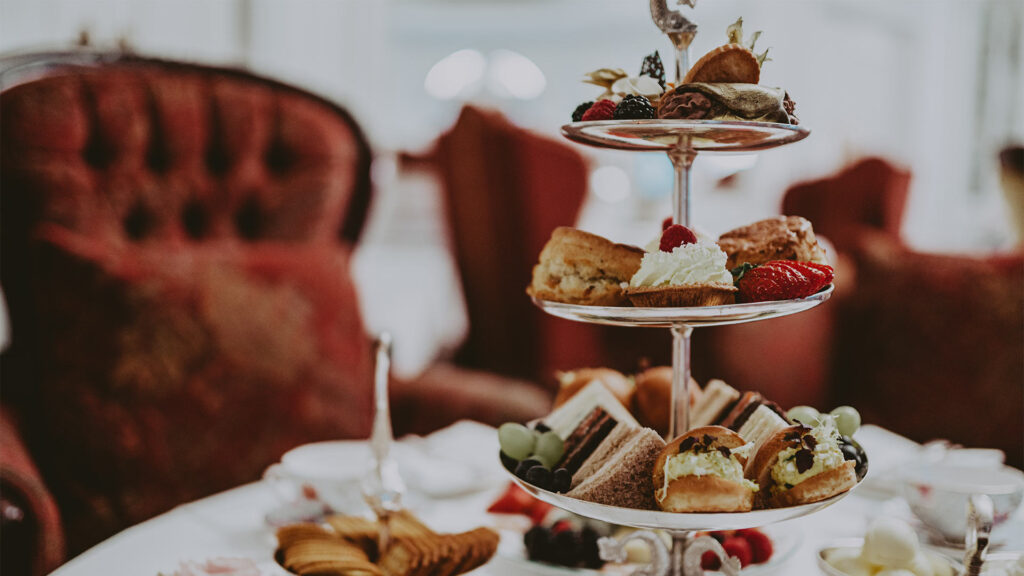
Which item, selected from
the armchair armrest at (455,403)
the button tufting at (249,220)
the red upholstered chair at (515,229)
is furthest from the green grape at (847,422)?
the button tufting at (249,220)

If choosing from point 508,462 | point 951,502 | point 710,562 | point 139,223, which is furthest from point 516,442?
point 139,223

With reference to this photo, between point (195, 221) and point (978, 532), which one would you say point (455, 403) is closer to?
point (195, 221)

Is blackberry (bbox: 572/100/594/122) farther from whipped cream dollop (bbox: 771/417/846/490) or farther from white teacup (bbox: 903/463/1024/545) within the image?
white teacup (bbox: 903/463/1024/545)

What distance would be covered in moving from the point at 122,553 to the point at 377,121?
2601mm

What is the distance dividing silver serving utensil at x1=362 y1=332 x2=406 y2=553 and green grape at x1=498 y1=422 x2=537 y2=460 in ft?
0.46

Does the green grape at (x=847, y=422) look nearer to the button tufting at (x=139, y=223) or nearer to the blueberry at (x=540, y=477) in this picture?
the blueberry at (x=540, y=477)

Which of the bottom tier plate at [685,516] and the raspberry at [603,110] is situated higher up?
the raspberry at [603,110]

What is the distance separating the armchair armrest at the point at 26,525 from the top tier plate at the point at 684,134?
85 centimetres

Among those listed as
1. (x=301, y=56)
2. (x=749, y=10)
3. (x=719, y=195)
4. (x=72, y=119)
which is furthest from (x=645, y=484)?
(x=749, y=10)

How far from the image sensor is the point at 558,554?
851 mm

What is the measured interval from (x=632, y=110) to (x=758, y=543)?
0.50m

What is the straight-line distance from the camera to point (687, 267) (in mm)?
683

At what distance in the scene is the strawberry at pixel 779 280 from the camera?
0.69 metres

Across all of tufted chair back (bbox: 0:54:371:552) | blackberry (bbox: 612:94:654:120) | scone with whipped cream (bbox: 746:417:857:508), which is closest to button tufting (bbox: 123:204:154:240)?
tufted chair back (bbox: 0:54:371:552)
